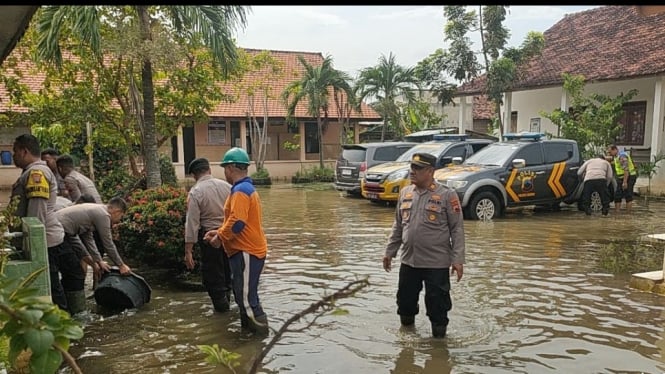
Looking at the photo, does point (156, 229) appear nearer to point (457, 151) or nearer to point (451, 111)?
point (457, 151)

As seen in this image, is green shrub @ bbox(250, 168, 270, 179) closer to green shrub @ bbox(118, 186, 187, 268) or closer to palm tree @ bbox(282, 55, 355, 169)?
palm tree @ bbox(282, 55, 355, 169)

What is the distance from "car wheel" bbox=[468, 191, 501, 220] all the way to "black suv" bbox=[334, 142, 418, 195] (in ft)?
15.5

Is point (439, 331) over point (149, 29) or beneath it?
beneath

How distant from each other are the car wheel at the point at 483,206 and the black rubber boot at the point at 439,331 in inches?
289

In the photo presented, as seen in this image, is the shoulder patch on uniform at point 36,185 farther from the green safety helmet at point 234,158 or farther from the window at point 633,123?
the window at point 633,123

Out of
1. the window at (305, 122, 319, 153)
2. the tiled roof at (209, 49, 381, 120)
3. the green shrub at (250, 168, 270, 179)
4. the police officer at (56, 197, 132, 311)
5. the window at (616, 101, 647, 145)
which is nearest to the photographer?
A: the police officer at (56, 197, 132, 311)

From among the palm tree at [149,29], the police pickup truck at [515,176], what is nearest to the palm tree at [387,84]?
the police pickup truck at [515,176]

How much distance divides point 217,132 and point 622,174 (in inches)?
698

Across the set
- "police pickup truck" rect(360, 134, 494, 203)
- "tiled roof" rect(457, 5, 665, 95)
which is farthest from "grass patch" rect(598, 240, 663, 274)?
"tiled roof" rect(457, 5, 665, 95)

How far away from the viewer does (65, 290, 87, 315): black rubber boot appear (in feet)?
18.6

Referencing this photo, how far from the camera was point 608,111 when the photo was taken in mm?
16234

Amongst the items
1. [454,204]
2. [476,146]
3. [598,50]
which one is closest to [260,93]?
[476,146]

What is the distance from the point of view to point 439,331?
512 centimetres

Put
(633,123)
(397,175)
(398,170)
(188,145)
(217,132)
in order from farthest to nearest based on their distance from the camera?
(188,145) → (217,132) → (633,123) → (398,170) → (397,175)
